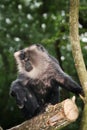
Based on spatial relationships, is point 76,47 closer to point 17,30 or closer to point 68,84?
point 68,84

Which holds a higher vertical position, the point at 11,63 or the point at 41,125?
the point at 11,63

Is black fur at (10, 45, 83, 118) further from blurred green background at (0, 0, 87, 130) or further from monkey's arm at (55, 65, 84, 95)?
Result: blurred green background at (0, 0, 87, 130)

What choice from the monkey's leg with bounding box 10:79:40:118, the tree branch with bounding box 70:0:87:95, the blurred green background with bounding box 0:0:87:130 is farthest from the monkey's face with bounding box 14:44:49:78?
the blurred green background with bounding box 0:0:87:130

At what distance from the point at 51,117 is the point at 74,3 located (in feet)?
3.82

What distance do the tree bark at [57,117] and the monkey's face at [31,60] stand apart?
0.80 metres

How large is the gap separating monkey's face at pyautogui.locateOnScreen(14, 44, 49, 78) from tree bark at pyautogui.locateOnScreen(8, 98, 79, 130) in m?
0.80

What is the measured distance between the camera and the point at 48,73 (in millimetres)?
4816

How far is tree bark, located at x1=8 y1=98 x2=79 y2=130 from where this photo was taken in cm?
391

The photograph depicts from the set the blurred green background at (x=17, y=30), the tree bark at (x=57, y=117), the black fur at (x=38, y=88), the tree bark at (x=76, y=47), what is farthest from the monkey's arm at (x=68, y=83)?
the blurred green background at (x=17, y=30)

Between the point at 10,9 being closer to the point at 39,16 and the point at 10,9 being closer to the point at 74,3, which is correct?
the point at 39,16

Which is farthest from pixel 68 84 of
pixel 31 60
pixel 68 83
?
pixel 31 60

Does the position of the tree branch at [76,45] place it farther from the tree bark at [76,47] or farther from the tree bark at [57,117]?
the tree bark at [57,117]

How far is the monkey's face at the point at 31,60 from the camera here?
4.86m

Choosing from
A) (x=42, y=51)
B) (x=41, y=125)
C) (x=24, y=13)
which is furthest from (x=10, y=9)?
(x=41, y=125)
